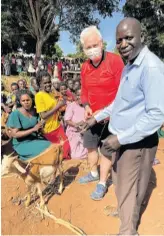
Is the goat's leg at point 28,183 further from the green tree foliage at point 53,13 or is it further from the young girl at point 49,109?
the green tree foliage at point 53,13

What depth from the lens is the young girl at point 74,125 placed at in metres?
5.12

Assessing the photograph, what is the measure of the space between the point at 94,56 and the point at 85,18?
18735 millimetres

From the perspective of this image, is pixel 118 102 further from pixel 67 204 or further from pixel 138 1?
pixel 138 1

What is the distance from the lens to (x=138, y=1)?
14320 millimetres

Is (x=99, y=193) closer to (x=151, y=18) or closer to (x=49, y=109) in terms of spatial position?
(x=49, y=109)

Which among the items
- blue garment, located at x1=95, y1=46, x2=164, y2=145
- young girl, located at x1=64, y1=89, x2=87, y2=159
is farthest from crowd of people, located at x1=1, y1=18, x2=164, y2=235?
young girl, located at x1=64, y1=89, x2=87, y2=159

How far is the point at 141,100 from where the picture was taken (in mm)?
2293

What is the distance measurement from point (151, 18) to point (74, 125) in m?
11.1

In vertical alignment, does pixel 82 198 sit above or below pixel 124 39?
below

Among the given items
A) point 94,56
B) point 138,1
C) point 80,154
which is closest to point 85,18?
point 138,1

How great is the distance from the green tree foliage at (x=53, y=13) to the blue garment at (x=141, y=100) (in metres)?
18.6

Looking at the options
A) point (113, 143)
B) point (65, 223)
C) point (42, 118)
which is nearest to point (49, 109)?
point (42, 118)

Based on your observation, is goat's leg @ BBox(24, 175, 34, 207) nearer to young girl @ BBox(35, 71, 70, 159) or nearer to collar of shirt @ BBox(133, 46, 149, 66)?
young girl @ BBox(35, 71, 70, 159)

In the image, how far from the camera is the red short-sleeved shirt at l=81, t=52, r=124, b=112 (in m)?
3.43
